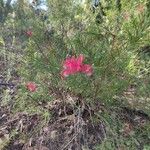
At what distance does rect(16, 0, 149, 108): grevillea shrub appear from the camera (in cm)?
324

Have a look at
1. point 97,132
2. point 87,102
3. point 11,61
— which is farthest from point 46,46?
point 11,61

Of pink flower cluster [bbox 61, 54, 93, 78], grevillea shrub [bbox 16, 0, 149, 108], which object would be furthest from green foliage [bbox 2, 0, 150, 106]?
pink flower cluster [bbox 61, 54, 93, 78]

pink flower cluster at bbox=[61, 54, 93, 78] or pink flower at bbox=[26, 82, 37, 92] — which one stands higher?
pink flower cluster at bbox=[61, 54, 93, 78]

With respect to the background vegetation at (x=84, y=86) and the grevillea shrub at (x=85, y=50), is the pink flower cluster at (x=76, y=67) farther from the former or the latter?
the background vegetation at (x=84, y=86)

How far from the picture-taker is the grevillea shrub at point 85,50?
3244 millimetres

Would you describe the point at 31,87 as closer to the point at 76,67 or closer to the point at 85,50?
the point at 85,50

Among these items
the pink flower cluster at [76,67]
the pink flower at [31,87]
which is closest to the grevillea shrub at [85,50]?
the pink flower cluster at [76,67]

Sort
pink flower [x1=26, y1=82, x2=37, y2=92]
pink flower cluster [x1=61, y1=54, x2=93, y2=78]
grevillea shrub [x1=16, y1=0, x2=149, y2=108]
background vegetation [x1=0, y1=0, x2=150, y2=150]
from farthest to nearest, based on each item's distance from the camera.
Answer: pink flower [x1=26, y1=82, x2=37, y2=92] → background vegetation [x1=0, y1=0, x2=150, y2=150] → grevillea shrub [x1=16, y1=0, x2=149, y2=108] → pink flower cluster [x1=61, y1=54, x2=93, y2=78]

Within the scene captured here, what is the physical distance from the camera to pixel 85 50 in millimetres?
3555

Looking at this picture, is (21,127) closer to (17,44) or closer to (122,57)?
(122,57)

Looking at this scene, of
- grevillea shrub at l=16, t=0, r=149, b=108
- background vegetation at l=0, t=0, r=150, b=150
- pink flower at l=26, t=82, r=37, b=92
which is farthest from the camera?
pink flower at l=26, t=82, r=37, b=92

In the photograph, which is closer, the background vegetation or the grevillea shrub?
the grevillea shrub

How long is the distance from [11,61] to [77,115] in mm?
1498

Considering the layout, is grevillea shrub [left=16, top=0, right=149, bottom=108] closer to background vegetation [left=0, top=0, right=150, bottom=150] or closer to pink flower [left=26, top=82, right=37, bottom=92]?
background vegetation [left=0, top=0, right=150, bottom=150]
